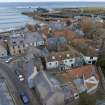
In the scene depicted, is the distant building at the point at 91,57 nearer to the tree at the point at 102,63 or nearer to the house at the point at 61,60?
the house at the point at 61,60

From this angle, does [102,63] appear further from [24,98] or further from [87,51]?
[24,98]

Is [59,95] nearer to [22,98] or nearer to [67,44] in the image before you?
[22,98]

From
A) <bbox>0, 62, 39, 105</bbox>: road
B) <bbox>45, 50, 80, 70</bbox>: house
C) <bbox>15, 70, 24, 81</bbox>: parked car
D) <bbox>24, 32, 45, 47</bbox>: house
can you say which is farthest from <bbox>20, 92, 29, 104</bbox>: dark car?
<bbox>24, 32, 45, 47</bbox>: house

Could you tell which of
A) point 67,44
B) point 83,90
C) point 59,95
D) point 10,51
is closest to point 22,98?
point 59,95

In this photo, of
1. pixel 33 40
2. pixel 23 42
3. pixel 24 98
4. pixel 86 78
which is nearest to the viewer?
pixel 24 98

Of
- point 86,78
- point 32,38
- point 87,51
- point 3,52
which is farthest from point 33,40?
point 86,78

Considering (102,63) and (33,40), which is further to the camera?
(33,40)

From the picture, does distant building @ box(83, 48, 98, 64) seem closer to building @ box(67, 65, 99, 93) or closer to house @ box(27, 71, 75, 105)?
building @ box(67, 65, 99, 93)

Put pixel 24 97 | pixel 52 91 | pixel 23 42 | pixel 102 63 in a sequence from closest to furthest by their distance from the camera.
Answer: pixel 52 91 < pixel 24 97 < pixel 102 63 < pixel 23 42
